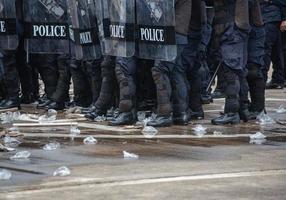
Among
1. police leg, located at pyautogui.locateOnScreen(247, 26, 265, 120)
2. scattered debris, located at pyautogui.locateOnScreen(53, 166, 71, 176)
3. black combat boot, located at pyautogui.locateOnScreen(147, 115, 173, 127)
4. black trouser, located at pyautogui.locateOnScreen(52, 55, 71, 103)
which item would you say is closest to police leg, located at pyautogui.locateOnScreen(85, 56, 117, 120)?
black combat boot, located at pyautogui.locateOnScreen(147, 115, 173, 127)

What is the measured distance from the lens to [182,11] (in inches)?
381

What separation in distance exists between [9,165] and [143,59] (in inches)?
→ 151

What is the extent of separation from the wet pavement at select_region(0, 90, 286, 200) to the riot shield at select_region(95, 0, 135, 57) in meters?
1.13

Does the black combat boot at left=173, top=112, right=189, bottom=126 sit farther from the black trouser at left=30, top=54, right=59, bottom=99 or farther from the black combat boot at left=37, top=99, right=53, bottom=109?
the black trouser at left=30, top=54, right=59, bottom=99

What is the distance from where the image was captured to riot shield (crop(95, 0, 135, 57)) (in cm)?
999

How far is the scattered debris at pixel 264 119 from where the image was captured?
399 inches

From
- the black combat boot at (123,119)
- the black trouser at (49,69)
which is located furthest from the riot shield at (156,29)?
the black trouser at (49,69)

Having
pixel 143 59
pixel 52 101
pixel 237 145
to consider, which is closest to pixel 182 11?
pixel 143 59

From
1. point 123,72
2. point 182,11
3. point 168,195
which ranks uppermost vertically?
point 182,11

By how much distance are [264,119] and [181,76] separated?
4.09ft

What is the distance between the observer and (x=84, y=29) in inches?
445

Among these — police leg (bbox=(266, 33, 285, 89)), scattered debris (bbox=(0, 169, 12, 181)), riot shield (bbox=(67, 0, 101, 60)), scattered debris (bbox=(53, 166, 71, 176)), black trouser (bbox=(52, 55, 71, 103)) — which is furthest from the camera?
police leg (bbox=(266, 33, 285, 89))

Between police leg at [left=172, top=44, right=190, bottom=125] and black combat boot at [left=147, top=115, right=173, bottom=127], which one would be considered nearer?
black combat boot at [left=147, top=115, right=173, bottom=127]

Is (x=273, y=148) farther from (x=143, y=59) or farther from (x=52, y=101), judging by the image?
(x=52, y=101)
